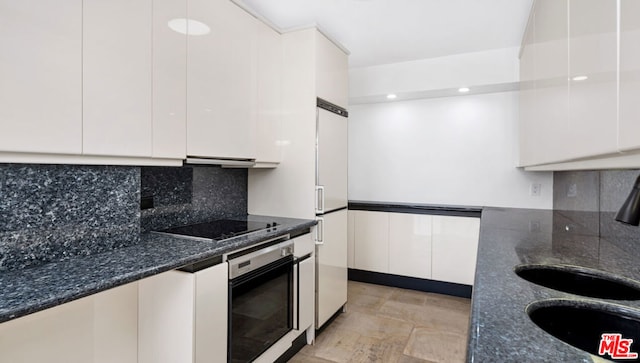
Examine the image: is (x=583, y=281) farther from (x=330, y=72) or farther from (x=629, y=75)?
(x=330, y=72)

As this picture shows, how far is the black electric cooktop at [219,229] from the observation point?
A: 1.87 meters

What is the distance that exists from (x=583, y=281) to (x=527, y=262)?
0.18 m

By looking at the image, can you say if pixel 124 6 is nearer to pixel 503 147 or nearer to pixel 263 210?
pixel 263 210

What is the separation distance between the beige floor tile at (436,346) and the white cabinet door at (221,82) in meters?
1.86

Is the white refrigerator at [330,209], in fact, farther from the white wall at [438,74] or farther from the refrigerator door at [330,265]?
the white wall at [438,74]

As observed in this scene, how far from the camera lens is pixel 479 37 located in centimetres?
276

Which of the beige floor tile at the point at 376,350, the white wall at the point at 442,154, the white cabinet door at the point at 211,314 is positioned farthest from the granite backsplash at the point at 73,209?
the white wall at the point at 442,154

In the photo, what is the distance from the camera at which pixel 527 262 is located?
1322mm

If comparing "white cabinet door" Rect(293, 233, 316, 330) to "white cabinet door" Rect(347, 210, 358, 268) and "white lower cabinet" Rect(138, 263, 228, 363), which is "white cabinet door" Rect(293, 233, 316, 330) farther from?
"white cabinet door" Rect(347, 210, 358, 268)

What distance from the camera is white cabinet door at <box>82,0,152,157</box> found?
4.30ft

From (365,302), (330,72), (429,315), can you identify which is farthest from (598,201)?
(365,302)

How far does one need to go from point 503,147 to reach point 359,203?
164cm

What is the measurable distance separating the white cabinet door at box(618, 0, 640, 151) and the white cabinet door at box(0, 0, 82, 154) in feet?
5.50

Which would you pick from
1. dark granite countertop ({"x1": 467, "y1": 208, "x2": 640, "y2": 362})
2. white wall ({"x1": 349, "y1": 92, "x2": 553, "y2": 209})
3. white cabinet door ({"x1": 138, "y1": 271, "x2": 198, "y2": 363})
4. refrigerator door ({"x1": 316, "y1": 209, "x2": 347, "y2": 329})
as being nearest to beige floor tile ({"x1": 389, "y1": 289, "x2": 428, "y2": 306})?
refrigerator door ({"x1": 316, "y1": 209, "x2": 347, "y2": 329})
